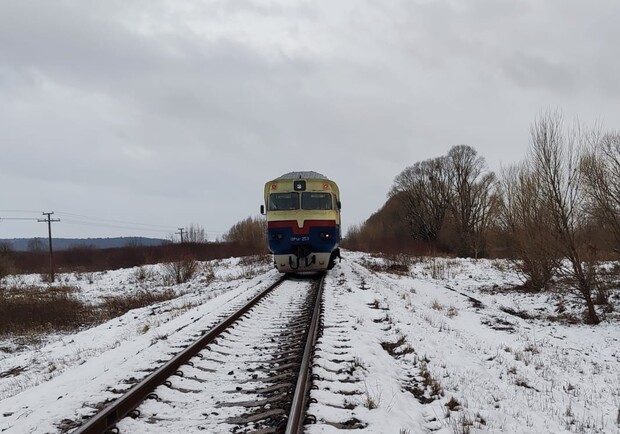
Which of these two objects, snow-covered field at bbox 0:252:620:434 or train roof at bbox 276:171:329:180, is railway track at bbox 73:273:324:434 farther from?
train roof at bbox 276:171:329:180

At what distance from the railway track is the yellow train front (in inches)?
338

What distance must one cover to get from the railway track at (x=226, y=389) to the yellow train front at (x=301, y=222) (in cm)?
858

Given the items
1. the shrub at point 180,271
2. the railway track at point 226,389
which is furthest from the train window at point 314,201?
the shrub at point 180,271

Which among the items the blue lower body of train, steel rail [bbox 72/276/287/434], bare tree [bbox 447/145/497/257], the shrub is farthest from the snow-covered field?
bare tree [bbox 447/145/497/257]

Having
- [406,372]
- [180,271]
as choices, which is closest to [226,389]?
[406,372]

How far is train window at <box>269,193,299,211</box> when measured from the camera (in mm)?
16156

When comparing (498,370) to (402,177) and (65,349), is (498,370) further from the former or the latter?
(402,177)

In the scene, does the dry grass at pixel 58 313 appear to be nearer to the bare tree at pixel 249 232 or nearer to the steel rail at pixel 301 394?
the steel rail at pixel 301 394

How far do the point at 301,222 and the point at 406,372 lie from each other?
10691mm

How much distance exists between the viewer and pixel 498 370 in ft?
20.1

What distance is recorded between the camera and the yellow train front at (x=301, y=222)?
15.9 m

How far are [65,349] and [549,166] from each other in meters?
14.2

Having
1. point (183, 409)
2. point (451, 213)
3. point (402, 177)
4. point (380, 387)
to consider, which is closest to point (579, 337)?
point (380, 387)

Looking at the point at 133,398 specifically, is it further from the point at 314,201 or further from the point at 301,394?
the point at 314,201
